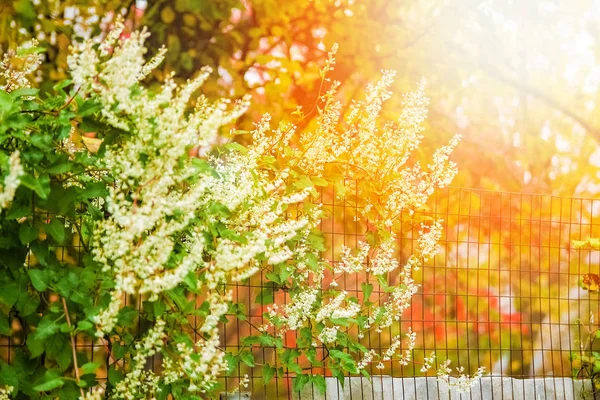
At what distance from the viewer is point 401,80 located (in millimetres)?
5051

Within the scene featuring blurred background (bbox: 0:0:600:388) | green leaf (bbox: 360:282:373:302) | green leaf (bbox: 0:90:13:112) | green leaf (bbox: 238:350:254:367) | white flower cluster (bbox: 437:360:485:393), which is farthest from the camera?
blurred background (bbox: 0:0:600:388)

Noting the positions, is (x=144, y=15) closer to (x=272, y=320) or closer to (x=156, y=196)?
(x=272, y=320)

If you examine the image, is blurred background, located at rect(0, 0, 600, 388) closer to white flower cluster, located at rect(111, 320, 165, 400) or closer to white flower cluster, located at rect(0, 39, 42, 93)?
white flower cluster, located at rect(0, 39, 42, 93)

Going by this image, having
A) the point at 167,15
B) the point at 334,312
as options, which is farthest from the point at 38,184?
the point at 167,15

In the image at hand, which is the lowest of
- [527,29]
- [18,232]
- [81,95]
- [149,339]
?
[149,339]

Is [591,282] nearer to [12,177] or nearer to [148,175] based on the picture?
[148,175]

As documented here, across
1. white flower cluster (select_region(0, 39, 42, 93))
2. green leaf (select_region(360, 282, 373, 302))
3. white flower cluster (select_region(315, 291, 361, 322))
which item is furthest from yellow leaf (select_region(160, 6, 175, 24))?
white flower cluster (select_region(315, 291, 361, 322))

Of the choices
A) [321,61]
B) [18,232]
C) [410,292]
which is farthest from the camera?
[321,61]

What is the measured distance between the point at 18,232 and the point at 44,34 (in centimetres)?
249

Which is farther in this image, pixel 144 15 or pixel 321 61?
pixel 321 61

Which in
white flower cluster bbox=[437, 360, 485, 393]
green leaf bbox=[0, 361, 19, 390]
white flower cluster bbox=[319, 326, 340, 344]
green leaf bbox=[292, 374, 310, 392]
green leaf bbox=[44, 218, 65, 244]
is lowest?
white flower cluster bbox=[437, 360, 485, 393]

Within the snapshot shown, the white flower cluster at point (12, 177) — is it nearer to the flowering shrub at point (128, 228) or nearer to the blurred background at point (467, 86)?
the flowering shrub at point (128, 228)

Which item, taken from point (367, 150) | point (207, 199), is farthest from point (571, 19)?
point (207, 199)

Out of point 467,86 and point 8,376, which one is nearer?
point 8,376
